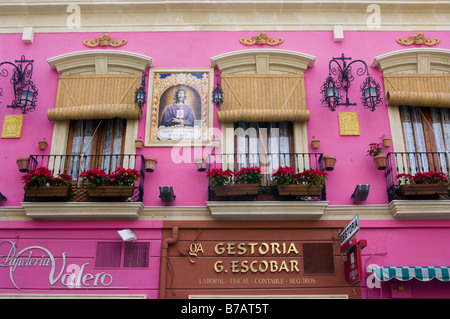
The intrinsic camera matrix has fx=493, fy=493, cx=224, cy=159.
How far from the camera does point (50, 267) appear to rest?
9.14 m

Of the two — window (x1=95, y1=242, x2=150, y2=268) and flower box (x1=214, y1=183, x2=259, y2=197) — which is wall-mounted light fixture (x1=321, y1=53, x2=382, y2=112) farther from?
window (x1=95, y1=242, x2=150, y2=268)

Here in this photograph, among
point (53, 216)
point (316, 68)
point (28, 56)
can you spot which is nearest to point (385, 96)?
point (316, 68)

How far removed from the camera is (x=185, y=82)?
422 inches

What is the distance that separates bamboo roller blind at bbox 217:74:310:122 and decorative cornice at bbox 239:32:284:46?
34.0 inches

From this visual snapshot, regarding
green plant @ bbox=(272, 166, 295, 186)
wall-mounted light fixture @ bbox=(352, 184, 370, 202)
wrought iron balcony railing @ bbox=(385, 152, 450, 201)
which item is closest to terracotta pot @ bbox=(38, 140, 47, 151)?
green plant @ bbox=(272, 166, 295, 186)

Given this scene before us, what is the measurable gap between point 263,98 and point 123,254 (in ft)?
14.1

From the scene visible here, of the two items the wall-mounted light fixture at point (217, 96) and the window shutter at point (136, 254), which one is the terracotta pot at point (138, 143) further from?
the window shutter at point (136, 254)

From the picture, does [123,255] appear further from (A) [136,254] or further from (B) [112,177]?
(B) [112,177]

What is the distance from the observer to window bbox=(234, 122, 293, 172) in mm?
10133

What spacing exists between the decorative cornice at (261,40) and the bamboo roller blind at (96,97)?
8.22 feet

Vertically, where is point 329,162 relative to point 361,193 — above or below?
above

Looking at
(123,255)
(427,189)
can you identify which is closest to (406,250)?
(427,189)
